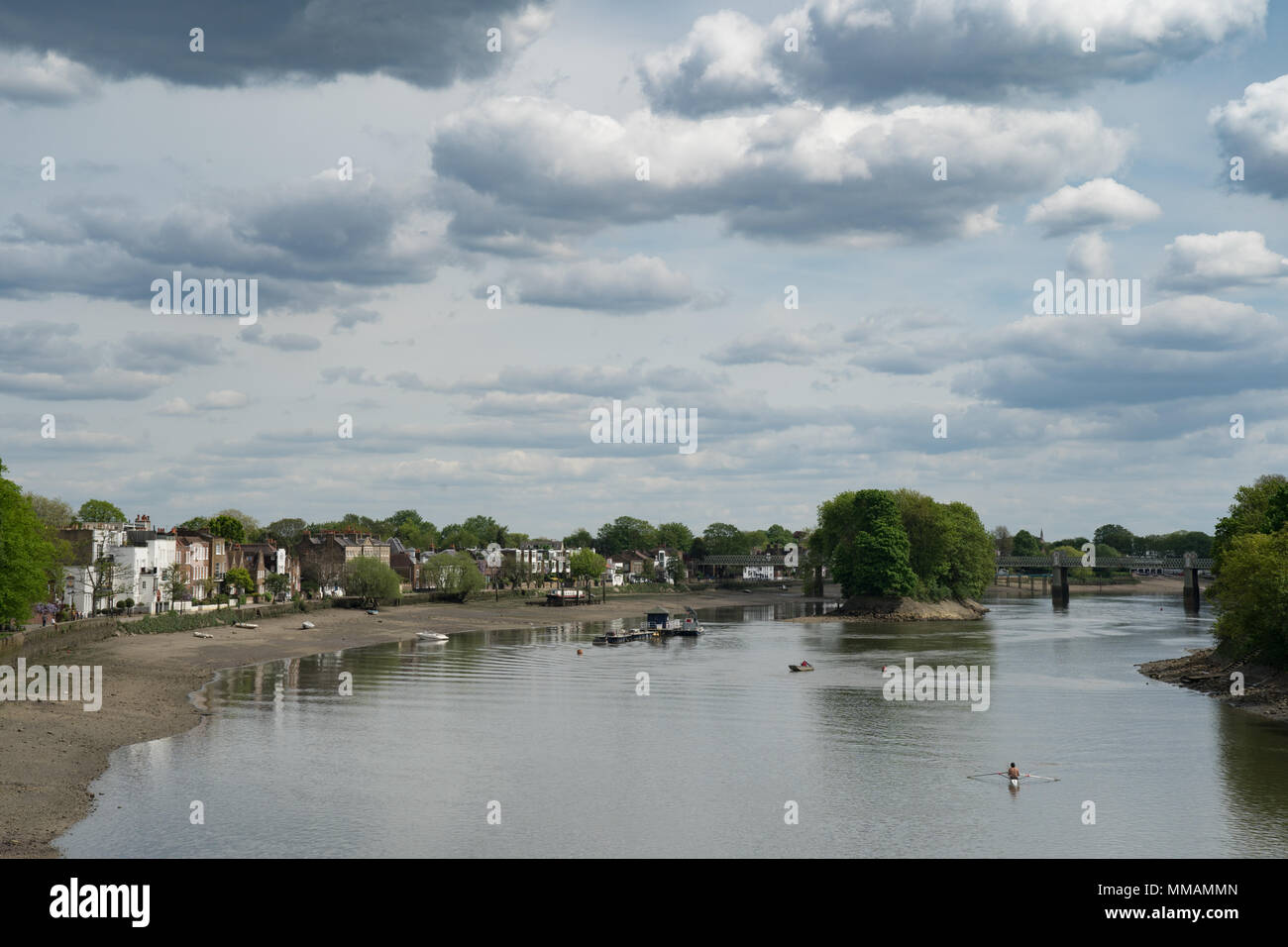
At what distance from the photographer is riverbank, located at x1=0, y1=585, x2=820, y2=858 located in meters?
41.4

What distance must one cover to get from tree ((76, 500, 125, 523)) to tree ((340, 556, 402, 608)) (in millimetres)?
56149

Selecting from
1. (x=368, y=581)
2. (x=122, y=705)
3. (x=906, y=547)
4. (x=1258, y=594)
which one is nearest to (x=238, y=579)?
(x=368, y=581)

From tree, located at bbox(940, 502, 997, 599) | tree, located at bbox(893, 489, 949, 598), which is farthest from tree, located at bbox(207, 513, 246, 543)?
tree, located at bbox(940, 502, 997, 599)

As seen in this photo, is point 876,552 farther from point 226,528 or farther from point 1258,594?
point 226,528

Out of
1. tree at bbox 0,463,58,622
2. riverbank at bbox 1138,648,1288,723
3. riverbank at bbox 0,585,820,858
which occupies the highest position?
tree at bbox 0,463,58,622

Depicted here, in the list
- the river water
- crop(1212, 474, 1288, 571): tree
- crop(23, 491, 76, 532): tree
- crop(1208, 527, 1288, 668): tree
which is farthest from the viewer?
crop(23, 491, 76, 532): tree

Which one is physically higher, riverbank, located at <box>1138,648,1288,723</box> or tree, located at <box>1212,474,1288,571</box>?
tree, located at <box>1212,474,1288,571</box>

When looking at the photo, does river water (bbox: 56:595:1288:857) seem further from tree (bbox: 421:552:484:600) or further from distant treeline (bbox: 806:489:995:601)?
tree (bbox: 421:552:484:600)

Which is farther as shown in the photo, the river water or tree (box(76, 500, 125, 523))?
tree (box(76, 500, 125, 523))

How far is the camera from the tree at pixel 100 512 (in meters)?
191

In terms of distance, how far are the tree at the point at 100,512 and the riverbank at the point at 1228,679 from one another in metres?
164

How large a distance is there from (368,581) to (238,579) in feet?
57.5

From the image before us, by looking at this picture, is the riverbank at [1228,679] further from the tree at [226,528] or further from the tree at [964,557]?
the tree at [226,528]
